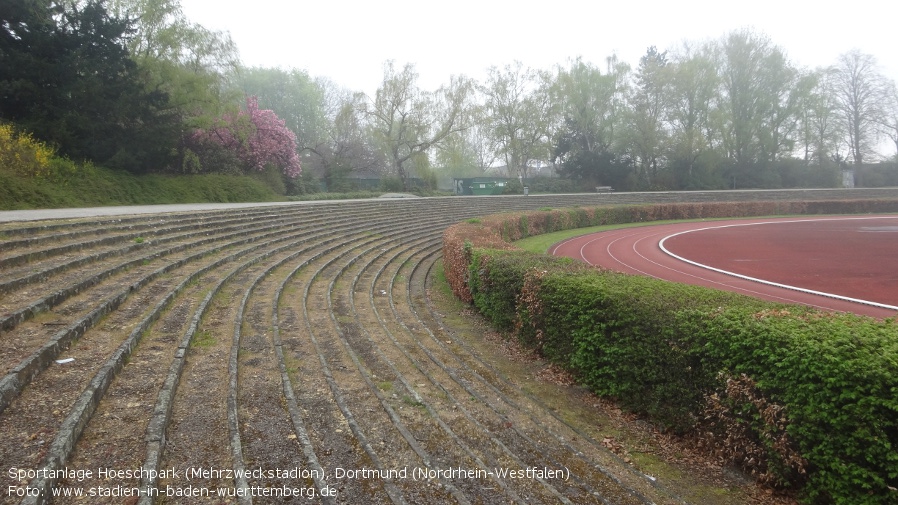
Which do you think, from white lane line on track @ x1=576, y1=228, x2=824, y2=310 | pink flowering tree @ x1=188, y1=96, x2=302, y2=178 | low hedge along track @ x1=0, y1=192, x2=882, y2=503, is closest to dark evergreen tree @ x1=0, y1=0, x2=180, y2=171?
pink flowering tree @ x1=188, y1=96, x2=302, y2=178

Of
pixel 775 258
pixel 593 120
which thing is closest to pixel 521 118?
pixel 593 120

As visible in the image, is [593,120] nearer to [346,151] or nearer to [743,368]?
[346,151]

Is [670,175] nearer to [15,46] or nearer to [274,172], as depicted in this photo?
[274,172]

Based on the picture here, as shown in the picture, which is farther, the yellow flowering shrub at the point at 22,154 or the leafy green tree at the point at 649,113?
the leafy green tree at the point at 649,113

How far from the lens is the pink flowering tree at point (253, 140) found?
A: 3182 cm

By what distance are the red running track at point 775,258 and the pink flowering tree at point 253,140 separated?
74.1 ft

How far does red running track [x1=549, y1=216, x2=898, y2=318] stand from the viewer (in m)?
13.3

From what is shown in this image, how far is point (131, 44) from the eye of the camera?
92.9 feet

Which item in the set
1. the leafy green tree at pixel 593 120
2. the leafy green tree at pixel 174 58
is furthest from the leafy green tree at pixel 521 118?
the leafy green tree at pixel 174 58

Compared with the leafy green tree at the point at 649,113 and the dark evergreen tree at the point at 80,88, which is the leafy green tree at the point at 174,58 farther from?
the leafy green tree at the point at 649,113

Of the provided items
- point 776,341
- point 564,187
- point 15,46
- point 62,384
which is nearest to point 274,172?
point 15,46

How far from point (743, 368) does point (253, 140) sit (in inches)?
1443

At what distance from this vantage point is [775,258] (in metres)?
19.2

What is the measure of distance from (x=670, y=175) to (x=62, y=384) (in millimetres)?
56498
